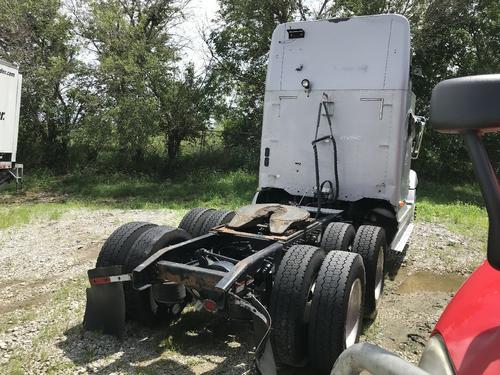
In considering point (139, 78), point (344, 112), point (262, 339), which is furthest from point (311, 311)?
point (139, 78)

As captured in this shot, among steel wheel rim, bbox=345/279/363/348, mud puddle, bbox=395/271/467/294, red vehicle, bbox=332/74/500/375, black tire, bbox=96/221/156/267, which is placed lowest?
mud puddle, bbox=395/271/467/294

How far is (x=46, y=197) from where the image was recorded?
14.1 meters

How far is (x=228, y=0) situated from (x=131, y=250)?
586 inches

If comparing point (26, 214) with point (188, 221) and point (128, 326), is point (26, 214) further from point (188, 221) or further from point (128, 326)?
point (128, 326)

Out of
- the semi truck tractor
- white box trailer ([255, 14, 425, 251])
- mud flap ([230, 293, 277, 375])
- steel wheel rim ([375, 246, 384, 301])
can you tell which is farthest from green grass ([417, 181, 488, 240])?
mud flap ([230, 293, 277, 375])

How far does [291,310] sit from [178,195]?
Result: 11.1 metres

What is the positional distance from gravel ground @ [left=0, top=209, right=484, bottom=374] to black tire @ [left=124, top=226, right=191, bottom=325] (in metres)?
0.16

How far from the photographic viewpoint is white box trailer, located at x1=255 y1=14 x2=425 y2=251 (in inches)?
219

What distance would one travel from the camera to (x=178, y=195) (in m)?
14.1

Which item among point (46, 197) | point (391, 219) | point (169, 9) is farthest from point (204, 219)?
point (169, 9)

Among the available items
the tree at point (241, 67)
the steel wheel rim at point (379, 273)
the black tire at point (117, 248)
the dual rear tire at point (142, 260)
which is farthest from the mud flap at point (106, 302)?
the tree at point (241, 67)

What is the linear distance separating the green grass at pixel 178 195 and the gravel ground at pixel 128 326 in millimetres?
2379

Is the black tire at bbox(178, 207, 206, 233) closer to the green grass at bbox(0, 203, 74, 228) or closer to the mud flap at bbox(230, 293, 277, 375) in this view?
the mud flap at bbox(230, 293, 277, 375)

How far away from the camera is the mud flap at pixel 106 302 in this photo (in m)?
3.61
